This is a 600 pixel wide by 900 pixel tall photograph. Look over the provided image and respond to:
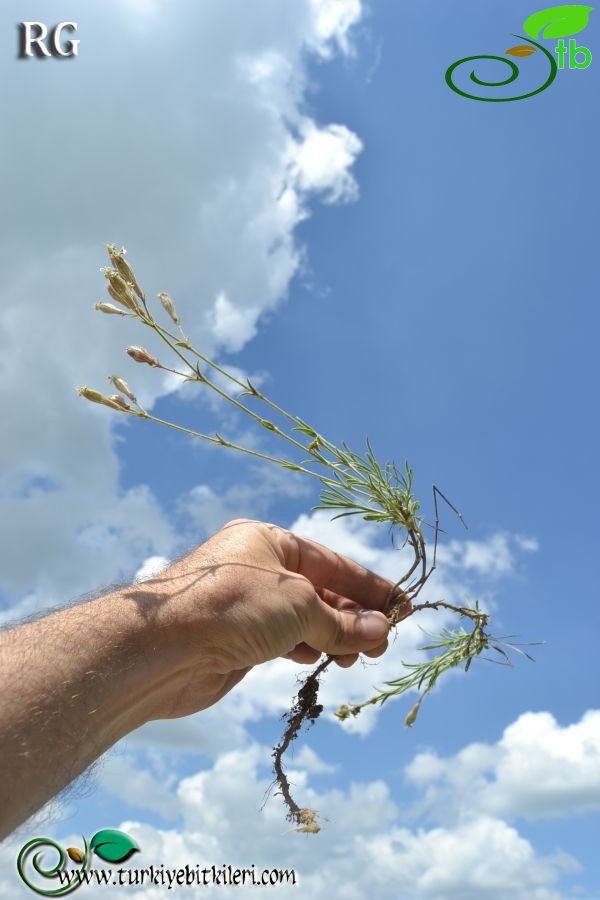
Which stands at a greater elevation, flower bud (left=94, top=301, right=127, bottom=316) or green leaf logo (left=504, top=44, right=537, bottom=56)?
green leaf logo (left=504, top=44, right=537, bottom=56)

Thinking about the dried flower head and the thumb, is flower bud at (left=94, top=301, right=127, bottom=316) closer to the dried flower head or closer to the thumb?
the dried flower head

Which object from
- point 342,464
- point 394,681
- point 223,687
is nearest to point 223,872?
point 223,687

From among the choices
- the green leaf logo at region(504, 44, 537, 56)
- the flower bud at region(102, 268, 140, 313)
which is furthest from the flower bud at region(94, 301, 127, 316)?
the green leaf logo at region(504, 44, 537, 56)

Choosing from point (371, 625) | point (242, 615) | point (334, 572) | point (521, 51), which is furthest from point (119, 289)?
point (521, 51)

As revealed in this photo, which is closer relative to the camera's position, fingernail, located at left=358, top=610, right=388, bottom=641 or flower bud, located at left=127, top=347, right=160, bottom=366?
flower bud, located at left=127, top=347, right=160, bottom=366

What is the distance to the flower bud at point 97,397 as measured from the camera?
237 centimetres

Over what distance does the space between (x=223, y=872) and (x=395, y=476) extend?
5.85ft

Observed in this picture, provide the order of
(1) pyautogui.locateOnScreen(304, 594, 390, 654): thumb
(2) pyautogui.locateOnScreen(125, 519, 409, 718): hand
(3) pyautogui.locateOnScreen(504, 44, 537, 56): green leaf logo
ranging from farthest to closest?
(3) pyautogui.locateOnScreen(504, 44, 537, 56): green leaf logo → (1) pyautogui.locateOnScreen(304, 594, 390, 654): thumb → (2) pyautogui.locateOnScreen(125, 519, 409, 718): hand

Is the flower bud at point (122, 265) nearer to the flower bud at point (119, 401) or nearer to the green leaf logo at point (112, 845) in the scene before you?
the flower bud at point (119, 401)

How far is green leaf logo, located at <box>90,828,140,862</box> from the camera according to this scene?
276 centimetres

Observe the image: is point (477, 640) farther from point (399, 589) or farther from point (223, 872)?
A: point (223, 872)

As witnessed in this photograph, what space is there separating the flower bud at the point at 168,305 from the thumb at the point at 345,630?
3.78 ft

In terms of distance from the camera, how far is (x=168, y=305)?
2.45m

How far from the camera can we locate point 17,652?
204cm
